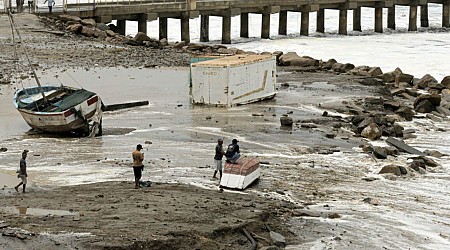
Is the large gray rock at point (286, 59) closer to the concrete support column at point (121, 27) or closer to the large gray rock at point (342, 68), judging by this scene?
the large gray rock at point (342, 68)

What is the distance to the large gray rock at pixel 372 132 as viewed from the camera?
2412 cm

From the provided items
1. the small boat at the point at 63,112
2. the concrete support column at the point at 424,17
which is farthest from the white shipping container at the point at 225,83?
the concrete support column at the point at 424,17

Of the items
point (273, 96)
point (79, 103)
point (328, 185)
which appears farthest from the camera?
point (273, 96)

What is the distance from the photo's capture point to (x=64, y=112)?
22594mm

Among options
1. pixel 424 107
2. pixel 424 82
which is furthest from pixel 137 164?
pixel 424 82

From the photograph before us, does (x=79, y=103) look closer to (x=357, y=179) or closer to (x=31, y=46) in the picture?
(x=357, y=179)

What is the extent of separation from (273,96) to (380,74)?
799 centimetres

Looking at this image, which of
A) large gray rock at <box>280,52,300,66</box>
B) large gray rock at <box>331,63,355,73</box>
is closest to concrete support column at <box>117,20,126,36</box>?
large gray rock at <box>280,52,300,66</box>

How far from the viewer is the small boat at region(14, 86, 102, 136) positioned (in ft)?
74.7

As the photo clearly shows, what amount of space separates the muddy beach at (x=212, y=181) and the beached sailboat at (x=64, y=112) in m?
0.40

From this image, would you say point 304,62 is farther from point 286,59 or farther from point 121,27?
point 121,27

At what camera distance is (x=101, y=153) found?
2128cm

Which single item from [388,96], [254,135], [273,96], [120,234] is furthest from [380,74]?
[120,234]

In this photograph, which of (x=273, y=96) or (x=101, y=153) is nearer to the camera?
(x=101, y=153)
